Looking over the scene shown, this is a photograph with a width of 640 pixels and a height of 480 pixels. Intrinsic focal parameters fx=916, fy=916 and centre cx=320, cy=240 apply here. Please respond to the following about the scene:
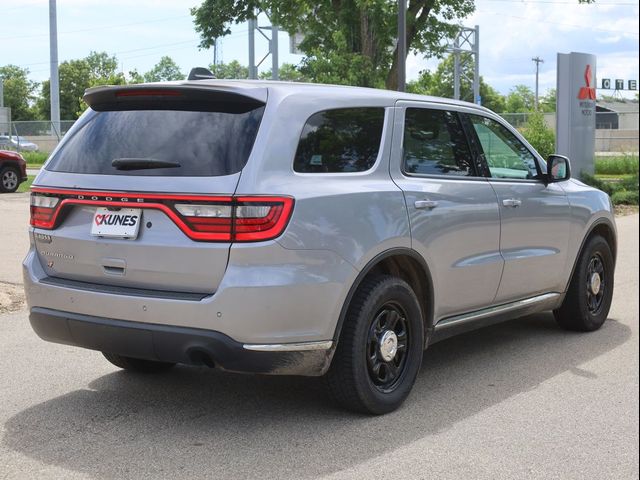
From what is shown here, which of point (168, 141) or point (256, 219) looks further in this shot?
point (168, 141)

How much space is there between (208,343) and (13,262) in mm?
7071

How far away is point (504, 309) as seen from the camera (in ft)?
20.1

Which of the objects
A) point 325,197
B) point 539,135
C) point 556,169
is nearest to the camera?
point 325,197

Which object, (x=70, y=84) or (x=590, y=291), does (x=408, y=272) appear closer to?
(x=590, y=291)

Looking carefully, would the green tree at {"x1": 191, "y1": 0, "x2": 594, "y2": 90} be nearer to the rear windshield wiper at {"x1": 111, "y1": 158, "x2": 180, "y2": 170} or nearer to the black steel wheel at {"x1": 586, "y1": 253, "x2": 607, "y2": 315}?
the black steel wheel at {"x1": 586, "y1": 253, "x2": 607, "y2": 315}

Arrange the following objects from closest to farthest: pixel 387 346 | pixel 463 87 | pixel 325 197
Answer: pixel 325 197 < pixel 387 346 < pixel 463 87

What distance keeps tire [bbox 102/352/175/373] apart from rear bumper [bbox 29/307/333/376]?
3.38 feet

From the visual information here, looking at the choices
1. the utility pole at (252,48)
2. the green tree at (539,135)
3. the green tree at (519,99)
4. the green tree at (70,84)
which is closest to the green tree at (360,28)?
the green tree at (539,135)

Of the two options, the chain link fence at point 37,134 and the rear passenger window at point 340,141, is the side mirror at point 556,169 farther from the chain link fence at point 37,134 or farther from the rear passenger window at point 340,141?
the chain link fence at point 37,134

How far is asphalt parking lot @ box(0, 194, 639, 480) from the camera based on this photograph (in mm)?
4199

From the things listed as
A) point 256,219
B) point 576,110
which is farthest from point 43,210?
point 576,110

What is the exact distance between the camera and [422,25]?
24391 mm

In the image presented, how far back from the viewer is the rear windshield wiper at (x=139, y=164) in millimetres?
4562

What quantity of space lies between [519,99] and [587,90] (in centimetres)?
9595
